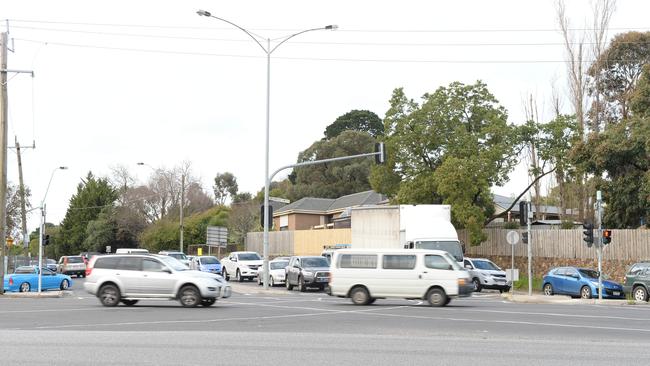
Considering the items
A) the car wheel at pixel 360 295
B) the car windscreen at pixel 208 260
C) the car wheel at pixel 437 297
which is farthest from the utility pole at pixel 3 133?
the car windscreen at pixel 208 260

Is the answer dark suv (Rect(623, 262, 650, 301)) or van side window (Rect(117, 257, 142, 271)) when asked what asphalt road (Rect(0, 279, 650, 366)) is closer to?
Answer: van side window (Rect(117, 257, 142, 271))

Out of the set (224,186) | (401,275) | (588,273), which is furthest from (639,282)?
(224,186)

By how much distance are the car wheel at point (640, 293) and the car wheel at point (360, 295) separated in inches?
479

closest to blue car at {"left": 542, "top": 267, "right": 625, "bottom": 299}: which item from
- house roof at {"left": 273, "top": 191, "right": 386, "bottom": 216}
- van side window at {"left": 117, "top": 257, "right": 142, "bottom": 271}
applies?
van side window at {"left": 117, "top": 257, "right": 142, "bottom": 271}

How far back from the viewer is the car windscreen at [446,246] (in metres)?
36.1

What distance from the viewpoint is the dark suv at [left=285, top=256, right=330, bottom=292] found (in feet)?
125

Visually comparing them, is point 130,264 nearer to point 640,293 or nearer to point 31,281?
point 31,281

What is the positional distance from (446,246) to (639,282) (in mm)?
8086

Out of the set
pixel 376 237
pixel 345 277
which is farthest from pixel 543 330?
pixel 376 237

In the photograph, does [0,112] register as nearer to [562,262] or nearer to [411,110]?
[411,110]

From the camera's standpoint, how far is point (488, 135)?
49.2 m

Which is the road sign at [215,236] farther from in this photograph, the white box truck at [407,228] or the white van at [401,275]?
the white van at [401,275]

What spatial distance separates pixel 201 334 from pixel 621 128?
107ft

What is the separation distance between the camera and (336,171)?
92812 millimetres
